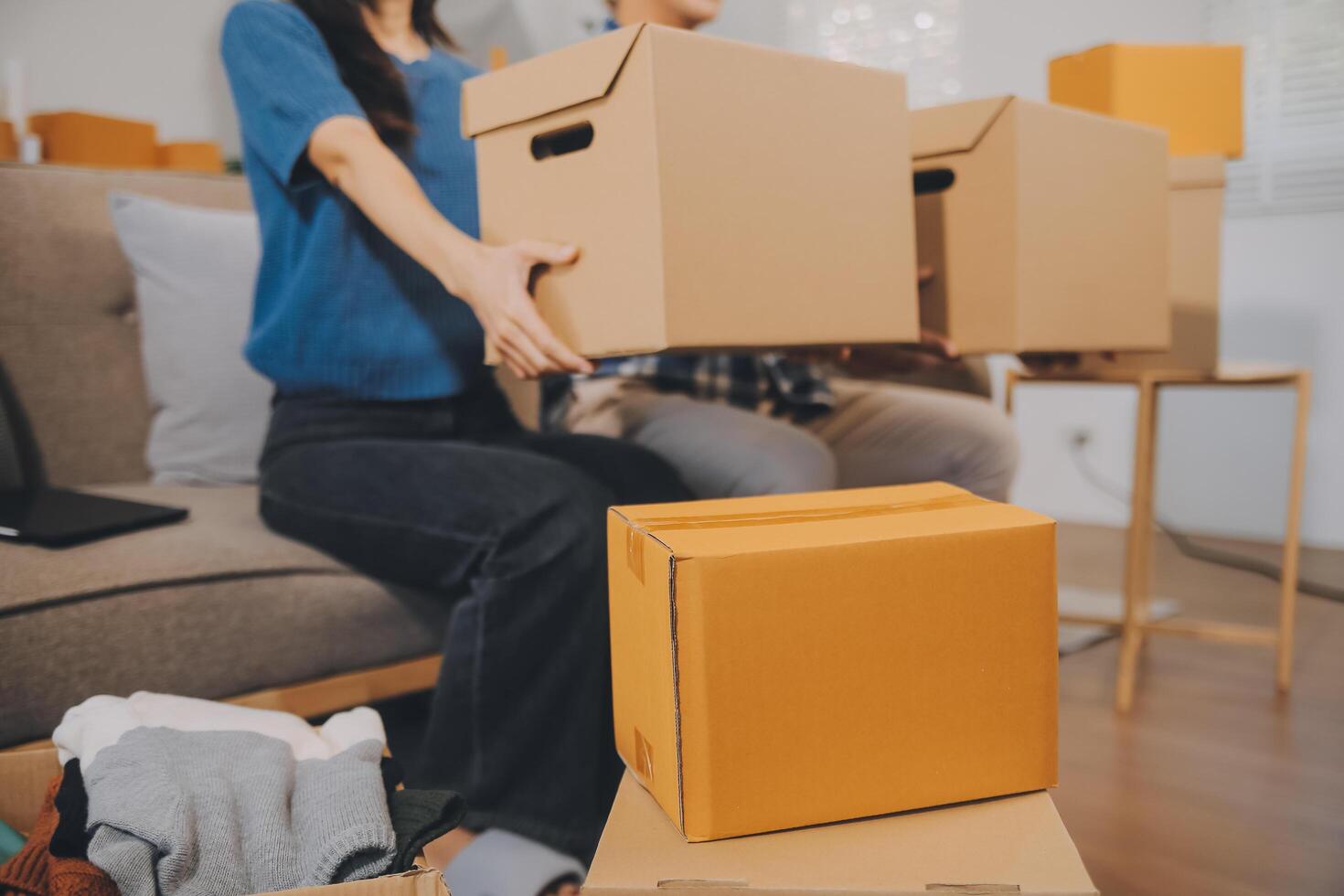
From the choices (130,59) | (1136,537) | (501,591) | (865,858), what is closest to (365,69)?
(501,591)

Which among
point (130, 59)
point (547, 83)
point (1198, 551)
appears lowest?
point (1198, 551)

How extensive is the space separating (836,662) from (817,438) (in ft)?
2.60

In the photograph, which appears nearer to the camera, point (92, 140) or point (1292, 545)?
point (1292, 545)

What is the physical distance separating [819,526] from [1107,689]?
3.89 ft

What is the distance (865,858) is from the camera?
1.82 feet

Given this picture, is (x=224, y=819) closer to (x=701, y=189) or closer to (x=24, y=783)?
(x=24, y=783)

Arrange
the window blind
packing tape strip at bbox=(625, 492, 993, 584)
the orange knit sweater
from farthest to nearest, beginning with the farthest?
the window blind < packing tape strip at bbox=(625, 492, 993, 584) < the orange knit sweater

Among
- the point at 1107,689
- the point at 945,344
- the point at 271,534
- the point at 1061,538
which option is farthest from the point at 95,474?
the point at 1061,538

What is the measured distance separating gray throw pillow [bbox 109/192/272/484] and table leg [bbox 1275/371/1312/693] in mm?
1510

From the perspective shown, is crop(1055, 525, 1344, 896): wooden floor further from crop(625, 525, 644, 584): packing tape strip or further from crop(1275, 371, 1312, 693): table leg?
crop(625, 525, 644, 584): packing tape strip

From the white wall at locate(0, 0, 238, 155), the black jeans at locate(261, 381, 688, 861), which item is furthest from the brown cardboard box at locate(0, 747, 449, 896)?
the white wall at locate(0, 0, 238, 155)

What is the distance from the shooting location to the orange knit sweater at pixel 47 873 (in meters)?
0.52

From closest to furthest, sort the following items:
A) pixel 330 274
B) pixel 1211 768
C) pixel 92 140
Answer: pixel 330 274 < pixel 1211 768 < pixel 92 140

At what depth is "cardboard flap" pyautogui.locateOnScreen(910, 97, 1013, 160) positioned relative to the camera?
0.91 metres
